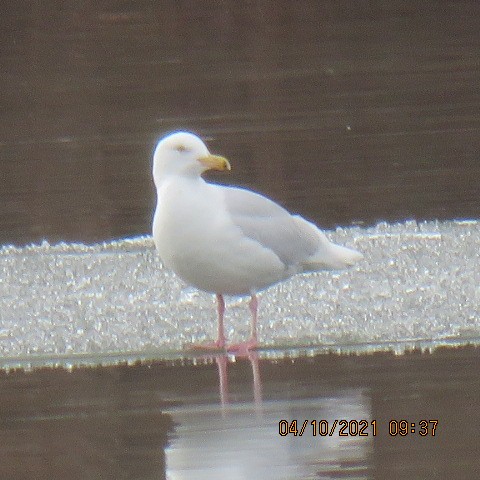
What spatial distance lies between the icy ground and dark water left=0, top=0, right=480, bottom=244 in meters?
0.68

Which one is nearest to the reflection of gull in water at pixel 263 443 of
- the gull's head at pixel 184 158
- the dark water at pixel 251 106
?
the gull's head at pixel 184 158

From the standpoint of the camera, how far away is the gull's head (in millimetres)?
7090

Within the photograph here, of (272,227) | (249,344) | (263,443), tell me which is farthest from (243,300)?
(263,443)

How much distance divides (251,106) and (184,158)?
7.30 m

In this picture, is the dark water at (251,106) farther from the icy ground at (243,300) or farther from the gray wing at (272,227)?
the gray wing at (272,227)

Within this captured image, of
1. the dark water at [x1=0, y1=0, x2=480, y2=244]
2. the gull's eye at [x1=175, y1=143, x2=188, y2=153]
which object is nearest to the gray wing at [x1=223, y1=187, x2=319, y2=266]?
the gull's eye at [x1=175, y1=143, x2=188, y2=153]

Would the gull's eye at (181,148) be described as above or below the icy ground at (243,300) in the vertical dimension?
above

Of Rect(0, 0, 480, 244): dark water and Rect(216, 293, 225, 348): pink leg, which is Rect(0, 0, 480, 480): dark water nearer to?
Rect(0, 0, 480, 244): dark water

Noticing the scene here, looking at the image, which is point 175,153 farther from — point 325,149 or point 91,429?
point 325,149

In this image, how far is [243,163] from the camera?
1191 cm

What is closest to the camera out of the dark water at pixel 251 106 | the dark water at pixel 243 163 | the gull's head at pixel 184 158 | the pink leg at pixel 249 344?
the dark water at pixel 243 163

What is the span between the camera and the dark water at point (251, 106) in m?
10.6

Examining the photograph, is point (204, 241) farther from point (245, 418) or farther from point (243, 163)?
point (243, 163)

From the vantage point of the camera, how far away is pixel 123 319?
296 inches
